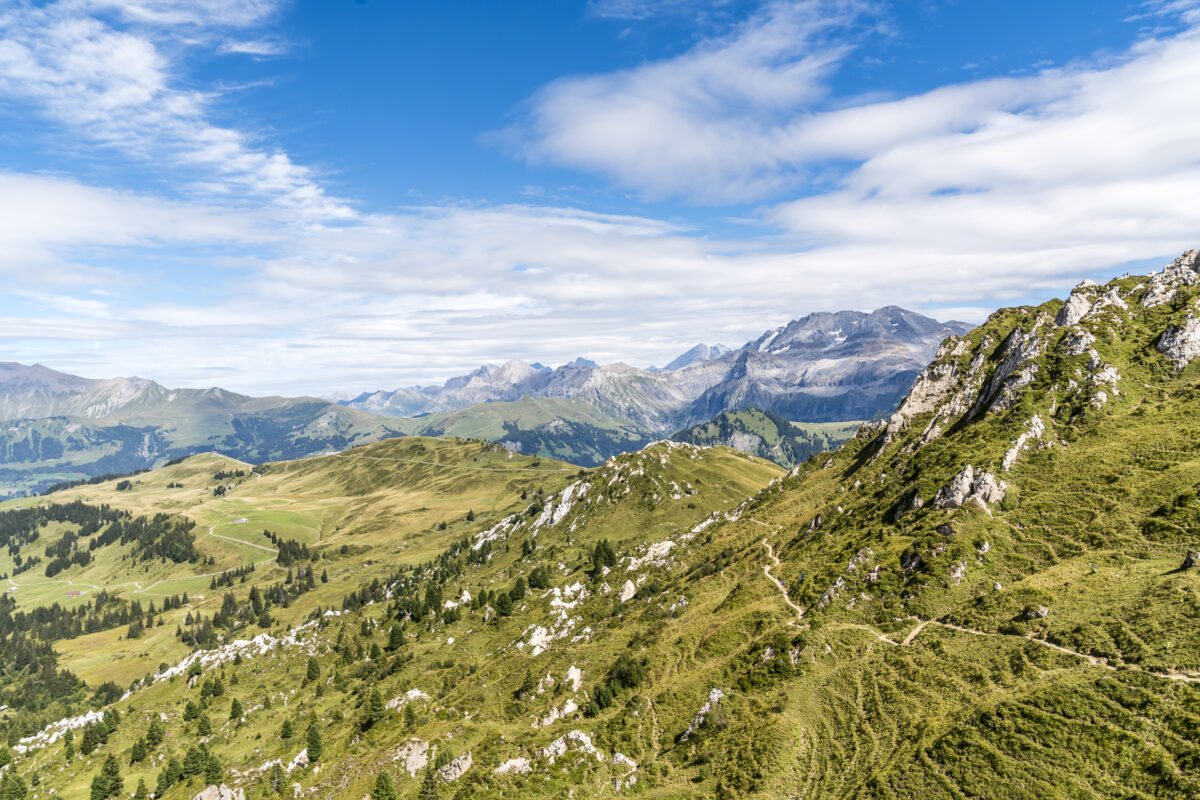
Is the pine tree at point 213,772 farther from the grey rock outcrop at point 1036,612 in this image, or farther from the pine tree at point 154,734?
the grey rock outcrop at point 1036,612

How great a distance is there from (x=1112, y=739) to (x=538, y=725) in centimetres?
7484

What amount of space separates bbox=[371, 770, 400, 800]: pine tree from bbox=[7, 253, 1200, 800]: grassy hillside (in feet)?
1.98

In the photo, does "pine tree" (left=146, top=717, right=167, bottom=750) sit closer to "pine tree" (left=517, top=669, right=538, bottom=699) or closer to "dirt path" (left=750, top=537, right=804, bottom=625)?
"pine tree" (left=517, top=669, right=538, bottom=699)

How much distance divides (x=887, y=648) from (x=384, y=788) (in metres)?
78.5

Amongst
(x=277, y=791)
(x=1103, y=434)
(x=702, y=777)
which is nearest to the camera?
(x=702, y=777)

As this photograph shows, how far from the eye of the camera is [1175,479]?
234ft

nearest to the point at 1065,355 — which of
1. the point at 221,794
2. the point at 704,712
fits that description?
the point at 704,712

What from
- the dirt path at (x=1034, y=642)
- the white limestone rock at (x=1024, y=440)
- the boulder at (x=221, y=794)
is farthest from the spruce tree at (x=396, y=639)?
the white limestone rock at (x=1024, y=440)

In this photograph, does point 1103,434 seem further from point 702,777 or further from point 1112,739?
point 702,777

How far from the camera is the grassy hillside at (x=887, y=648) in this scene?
51.0 m

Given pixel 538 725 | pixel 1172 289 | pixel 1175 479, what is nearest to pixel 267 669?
pixel 538 725

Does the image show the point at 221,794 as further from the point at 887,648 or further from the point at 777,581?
the point at 887,648

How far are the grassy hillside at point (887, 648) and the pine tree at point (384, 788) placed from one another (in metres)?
0.60

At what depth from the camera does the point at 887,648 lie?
69.2 metres
